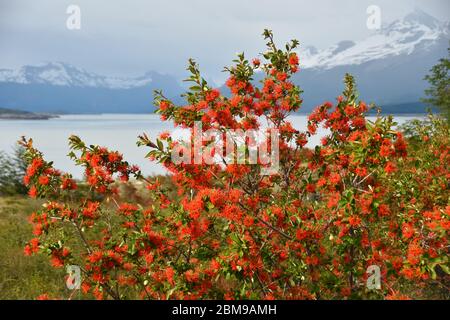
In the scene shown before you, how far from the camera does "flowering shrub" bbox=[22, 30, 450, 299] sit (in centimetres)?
370

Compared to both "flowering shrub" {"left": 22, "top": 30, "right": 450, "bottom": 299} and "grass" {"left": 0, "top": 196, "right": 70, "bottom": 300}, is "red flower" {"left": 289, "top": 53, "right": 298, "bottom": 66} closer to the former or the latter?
"flowering shrub" {"left": 22, "top": 30, "right": 450, "bottom": 299}

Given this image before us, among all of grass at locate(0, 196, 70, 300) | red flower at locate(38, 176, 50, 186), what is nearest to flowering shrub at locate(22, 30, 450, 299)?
red flower at locate(38, 176, 50, 186)

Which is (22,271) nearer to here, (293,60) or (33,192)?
(33,192)

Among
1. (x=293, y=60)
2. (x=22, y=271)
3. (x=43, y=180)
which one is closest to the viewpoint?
(x=43, y=180)

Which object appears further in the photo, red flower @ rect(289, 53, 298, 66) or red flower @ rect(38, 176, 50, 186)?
red flower @ rect(289, 53, 298, 66)

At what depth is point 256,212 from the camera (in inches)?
176

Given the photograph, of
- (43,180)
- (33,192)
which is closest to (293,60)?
(43,180)

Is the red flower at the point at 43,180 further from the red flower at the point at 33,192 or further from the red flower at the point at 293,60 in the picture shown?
the red flower at the point at 293,60

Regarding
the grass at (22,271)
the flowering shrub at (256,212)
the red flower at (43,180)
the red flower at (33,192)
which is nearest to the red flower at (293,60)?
the flowering shrub at (256,212)

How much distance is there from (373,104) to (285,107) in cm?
98

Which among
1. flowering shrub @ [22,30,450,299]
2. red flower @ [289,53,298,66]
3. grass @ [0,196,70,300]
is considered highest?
red flower @ [289,53,298,66]

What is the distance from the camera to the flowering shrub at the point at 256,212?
3.70m
